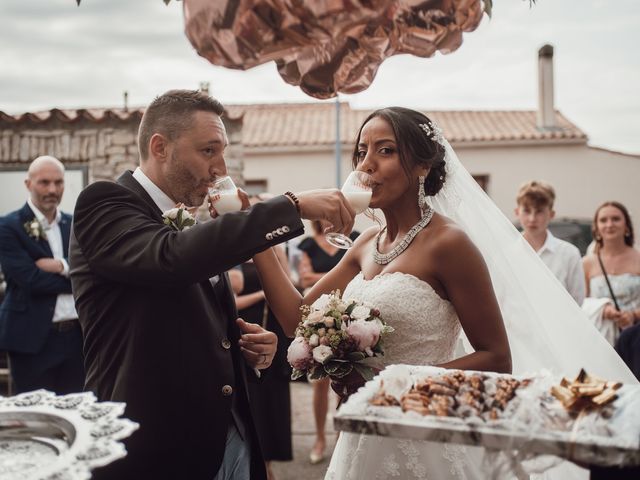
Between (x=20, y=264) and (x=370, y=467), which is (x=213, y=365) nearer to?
(x=370, y=467)

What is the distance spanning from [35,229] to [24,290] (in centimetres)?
49

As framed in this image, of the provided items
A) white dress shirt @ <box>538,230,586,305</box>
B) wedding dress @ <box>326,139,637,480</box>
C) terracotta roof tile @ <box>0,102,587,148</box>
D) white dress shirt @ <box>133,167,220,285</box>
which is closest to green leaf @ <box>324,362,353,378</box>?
wedding dress @ <box>326,139,637,480</box>

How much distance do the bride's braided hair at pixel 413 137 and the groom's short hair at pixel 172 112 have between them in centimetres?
80

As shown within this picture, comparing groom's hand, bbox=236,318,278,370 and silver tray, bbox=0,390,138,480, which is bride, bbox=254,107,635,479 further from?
silver tray, bbox=0,390,138,480

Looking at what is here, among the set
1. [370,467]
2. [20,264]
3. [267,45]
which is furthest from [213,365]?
[20,264]

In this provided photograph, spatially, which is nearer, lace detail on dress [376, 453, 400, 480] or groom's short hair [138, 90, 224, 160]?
groom's short hair [138, 90, 224, 160]

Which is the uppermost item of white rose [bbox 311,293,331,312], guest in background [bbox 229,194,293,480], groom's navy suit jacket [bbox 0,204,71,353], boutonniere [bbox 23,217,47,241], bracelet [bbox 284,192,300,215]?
bracelet [bbox 284,192,300,215]

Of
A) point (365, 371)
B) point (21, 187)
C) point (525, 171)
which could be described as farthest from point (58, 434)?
point (525, 171)

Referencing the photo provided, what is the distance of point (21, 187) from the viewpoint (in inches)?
315

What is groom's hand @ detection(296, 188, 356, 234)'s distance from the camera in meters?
2.25

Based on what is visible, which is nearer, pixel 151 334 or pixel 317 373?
pixel 151 334

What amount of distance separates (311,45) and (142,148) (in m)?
1.10

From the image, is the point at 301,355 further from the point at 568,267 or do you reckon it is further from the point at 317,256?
the point at 317,256

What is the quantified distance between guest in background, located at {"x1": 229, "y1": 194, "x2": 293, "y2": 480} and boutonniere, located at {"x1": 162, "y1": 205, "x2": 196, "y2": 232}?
3.17m
